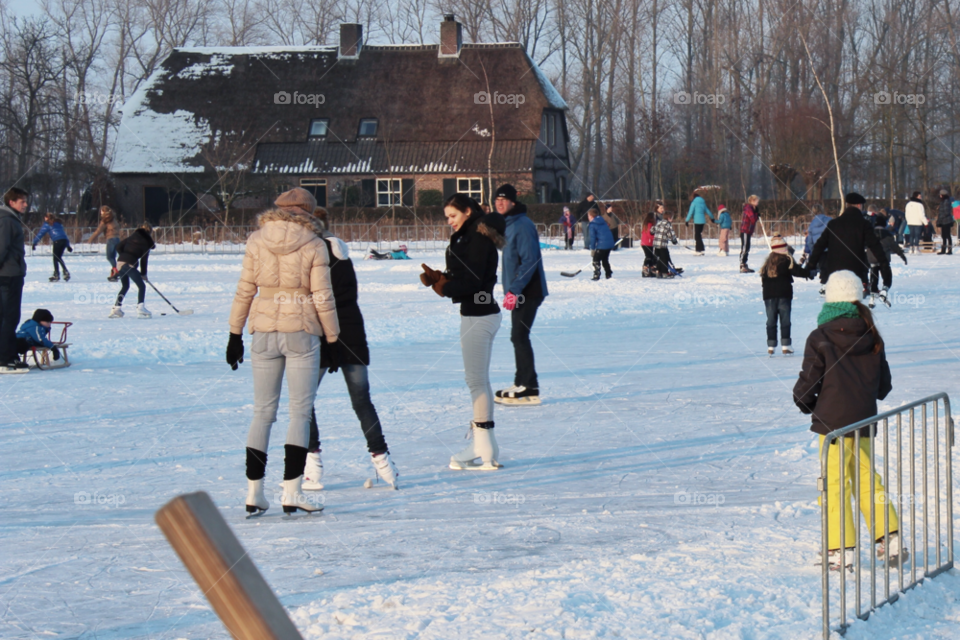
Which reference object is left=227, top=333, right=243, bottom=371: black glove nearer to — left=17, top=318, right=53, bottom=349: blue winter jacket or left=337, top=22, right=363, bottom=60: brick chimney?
left=17, top=318, right=53, bottom=349: blue winter jacket

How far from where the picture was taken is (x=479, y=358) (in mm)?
6258

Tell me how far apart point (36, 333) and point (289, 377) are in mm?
6298

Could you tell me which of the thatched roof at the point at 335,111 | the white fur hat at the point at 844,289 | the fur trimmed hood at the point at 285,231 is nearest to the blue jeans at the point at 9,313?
the fur trimmed hood at the point at 285,231

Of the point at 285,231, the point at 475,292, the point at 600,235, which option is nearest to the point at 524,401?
the point at 475,292

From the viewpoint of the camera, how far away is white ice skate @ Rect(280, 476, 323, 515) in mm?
5289

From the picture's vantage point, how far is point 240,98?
49250 millimetres

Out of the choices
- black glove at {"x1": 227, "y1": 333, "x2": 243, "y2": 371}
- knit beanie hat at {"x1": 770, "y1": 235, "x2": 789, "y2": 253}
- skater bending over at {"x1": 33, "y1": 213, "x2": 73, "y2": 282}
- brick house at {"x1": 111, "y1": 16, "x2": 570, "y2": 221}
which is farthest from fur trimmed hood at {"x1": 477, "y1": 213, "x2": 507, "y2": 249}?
brick house at {"x1": 111, "y1": 16, "x2": 570, "y2": 221}

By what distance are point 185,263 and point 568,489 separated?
23.9 m

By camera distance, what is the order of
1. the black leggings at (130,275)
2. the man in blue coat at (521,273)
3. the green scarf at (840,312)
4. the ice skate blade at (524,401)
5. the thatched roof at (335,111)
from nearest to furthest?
1. the green scarf at (840,312)
2. the man in blue coat at (521,273)
3. the ice skate blade at (524,401)
4. the black leggings at (130,275)
5. the thatched roof at (335,111)

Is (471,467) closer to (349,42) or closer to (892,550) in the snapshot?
(892,550)

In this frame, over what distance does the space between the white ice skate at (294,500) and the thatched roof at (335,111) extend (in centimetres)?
4061

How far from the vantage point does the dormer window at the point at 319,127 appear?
1871 inches

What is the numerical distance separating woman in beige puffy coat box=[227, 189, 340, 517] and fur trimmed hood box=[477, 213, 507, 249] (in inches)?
51.2

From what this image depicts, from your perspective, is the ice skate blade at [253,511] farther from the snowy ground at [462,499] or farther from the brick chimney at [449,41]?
the brick chimney at [449,41]
